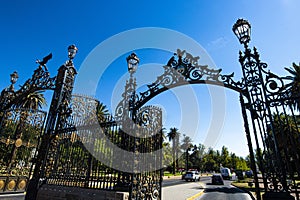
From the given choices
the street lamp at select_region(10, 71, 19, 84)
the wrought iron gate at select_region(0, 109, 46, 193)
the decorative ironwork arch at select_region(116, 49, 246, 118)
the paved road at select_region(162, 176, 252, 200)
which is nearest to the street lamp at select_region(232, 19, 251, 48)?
the decorative ironwork arch at select_region(116, 49, 246, 118)

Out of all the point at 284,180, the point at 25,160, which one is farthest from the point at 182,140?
the point at 284,180

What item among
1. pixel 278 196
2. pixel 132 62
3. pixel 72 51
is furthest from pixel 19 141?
pixel 278 196

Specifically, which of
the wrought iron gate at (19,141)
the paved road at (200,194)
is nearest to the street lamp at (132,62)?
the wrought iron gate at (19,141)

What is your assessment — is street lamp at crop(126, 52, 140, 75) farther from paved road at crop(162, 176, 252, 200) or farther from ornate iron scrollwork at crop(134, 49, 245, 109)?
paved road at crop(162, 176, 252, 200)

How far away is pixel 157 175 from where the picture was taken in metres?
5.56

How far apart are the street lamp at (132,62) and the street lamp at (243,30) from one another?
3.10m

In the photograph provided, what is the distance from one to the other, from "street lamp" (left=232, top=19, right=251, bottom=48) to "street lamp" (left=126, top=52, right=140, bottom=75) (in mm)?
3096

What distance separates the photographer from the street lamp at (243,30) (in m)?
5.14

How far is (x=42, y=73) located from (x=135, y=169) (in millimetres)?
6842

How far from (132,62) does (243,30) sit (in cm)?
340

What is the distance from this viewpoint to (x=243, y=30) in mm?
5211

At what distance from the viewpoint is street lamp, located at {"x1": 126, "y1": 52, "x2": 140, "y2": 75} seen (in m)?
5.99

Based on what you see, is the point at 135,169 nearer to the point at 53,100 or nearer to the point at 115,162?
the point at 115,162

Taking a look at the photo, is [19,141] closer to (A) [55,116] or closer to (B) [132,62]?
(A) [55,116]
